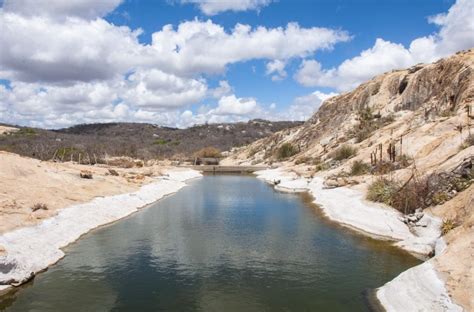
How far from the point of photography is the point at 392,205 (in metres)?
41.0

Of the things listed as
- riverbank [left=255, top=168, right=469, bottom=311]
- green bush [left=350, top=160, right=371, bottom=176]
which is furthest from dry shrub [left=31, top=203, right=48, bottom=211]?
green bush [left=350, top=160, right=371, bottom=176]

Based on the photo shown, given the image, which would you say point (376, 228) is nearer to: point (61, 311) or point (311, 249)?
point (311, 249)

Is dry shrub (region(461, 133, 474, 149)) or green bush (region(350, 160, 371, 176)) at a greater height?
dry shrub (region(461, 133, 474, 149))

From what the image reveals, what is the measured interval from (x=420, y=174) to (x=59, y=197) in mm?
36871

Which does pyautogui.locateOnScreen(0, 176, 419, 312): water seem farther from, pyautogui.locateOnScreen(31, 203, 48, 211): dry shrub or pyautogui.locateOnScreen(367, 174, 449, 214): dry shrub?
pyautogui.locateOnScreen(367, 174, 449, 214): dry shrub

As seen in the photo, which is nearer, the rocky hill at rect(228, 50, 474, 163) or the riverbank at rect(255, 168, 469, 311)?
the riverbank at rect(255, 168, 469, 311)

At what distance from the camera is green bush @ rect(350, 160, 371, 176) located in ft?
212

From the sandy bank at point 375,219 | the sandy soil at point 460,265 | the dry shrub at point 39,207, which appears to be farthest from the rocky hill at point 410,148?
the dry shrub at point 39,207

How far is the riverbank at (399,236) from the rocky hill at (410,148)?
1.96 ft

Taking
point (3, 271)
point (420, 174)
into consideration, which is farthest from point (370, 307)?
point (420, 174)

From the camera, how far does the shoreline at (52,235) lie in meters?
23.8

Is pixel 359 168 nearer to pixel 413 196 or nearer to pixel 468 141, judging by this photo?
pixel 468 141

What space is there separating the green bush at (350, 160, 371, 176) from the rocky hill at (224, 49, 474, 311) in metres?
0.07

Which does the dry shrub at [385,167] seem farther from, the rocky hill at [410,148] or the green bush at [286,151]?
the green bush at [286,151]
